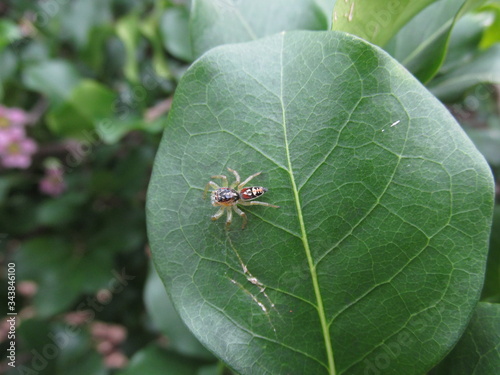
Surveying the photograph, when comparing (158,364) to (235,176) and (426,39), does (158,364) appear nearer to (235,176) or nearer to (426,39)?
(235,176)

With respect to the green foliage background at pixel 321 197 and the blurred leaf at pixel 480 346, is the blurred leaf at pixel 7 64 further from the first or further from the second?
the blurred leaf at pixel 480 346

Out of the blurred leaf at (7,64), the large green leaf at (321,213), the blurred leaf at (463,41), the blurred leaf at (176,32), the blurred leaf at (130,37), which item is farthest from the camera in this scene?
the blurred leaf at (7,64)

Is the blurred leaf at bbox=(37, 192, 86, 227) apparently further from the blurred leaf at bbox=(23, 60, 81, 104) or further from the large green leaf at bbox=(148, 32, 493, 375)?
the large green leaf at bbox=(148, 32, 493, 375)

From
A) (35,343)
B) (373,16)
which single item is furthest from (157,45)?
(35,343)

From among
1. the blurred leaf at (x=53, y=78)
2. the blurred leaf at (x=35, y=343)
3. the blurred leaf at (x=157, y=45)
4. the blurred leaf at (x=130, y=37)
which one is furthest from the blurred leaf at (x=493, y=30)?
the blurred leaf at (x=35, y=343)

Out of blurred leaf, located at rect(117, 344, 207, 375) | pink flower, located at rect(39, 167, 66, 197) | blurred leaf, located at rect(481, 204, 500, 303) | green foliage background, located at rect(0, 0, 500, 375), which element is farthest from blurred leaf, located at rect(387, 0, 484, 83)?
pink flower, located at rect(39, 167, 66, 197)

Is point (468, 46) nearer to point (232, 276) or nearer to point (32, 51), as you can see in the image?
point (232, 276)

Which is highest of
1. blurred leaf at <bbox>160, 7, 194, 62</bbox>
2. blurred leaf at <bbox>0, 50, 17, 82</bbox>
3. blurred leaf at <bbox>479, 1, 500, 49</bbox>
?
blurred leaf at <bbox>479, 1, 500, 49</bbox>
